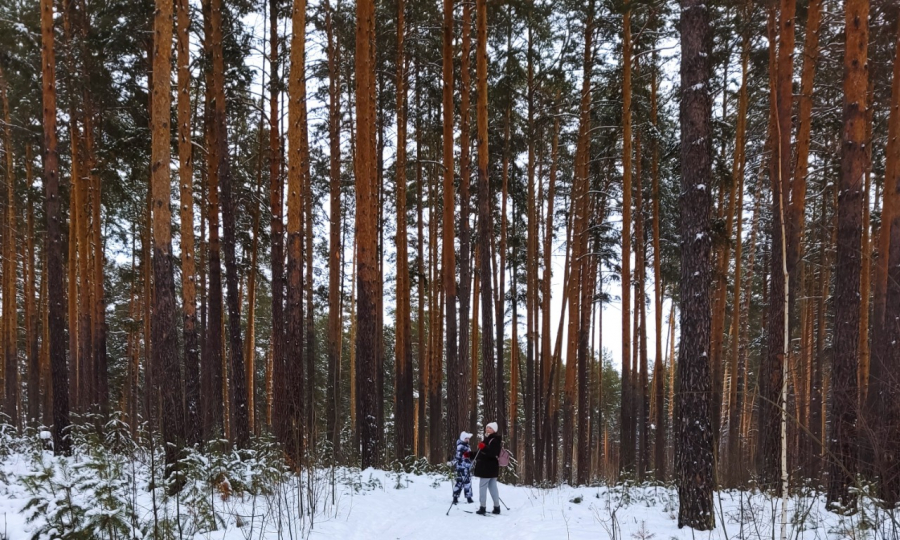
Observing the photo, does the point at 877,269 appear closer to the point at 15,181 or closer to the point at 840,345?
the point at 840,345

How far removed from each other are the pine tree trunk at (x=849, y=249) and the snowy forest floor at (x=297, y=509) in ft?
3.48

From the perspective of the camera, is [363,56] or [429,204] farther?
[429,204]

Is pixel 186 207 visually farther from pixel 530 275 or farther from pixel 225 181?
pixel 530 275

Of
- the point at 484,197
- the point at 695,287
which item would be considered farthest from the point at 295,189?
the point at 695,287

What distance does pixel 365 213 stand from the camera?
11.3m

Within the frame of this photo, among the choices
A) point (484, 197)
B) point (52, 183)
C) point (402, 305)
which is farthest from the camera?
point (402, 305)

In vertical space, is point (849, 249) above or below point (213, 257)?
below

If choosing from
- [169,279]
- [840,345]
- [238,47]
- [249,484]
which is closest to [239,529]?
[249,484]

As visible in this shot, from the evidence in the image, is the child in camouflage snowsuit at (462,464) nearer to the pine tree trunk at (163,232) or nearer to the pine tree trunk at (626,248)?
the pine tree trunk at (163,232)

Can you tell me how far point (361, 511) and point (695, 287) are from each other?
526cm

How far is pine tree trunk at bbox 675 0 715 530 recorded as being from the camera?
6.23m

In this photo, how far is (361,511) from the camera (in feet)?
24.2

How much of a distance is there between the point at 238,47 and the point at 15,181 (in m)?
12.2

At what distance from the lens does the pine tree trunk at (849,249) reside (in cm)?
753
